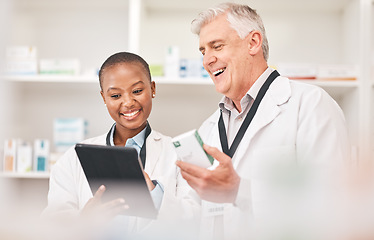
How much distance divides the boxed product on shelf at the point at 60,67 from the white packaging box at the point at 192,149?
6.35ft

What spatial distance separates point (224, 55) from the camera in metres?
1.18

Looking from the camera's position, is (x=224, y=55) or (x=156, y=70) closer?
(x=224, y=55)

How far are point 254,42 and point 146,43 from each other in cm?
154

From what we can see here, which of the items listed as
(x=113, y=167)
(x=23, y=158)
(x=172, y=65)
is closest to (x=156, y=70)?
(x=172, y=65)

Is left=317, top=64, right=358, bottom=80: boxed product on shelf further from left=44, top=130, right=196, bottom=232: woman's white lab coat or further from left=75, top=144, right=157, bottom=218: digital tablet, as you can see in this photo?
left=75, top=144, right=157, bottom=218: digital tablet

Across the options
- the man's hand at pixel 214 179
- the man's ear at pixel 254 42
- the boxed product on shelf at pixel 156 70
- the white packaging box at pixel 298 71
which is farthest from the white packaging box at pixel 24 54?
the man's hand at pixel 214 179

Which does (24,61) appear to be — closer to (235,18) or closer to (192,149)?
(235,18)

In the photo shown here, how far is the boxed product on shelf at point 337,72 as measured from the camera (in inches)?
91.4

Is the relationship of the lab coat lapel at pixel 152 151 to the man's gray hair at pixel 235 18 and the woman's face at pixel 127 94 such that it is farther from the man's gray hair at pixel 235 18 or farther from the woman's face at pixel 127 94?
the man's gray hair at pixel 235 18

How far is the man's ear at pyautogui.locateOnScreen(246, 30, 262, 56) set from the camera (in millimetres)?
1234

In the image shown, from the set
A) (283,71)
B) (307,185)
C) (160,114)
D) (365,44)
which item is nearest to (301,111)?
(307,185)

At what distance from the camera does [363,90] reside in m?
2.31

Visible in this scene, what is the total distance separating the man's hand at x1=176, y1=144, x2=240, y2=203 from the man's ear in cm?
63

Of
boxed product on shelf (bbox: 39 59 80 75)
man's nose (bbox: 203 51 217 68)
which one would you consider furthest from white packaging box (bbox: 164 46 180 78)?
man's nose (bbox: 203 51 217 68)
